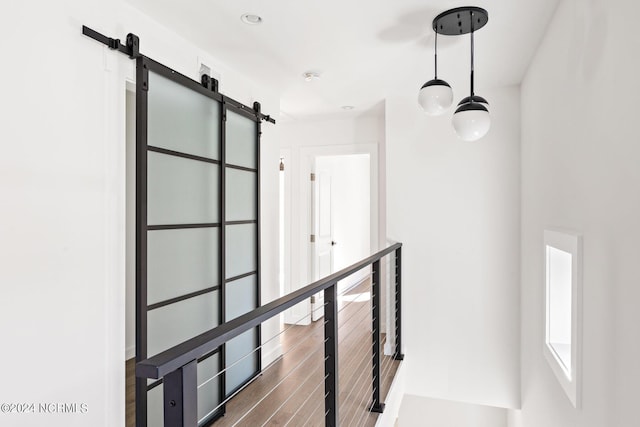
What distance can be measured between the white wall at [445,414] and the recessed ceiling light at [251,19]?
3.87 metres

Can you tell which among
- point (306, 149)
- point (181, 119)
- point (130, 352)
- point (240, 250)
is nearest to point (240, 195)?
point (240, 250)

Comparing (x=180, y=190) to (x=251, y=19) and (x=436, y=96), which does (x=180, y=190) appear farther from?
(x=436, y=96)

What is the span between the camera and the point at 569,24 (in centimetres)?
191

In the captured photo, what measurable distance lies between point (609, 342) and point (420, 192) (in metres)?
2.23

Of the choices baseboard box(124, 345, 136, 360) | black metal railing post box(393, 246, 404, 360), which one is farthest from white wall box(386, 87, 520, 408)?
baseboard box(124, 345, 136, 360)

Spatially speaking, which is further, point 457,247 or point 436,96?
point 457,247

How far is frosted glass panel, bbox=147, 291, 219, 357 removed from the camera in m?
2.14

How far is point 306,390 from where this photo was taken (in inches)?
117

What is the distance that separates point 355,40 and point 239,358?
2.34 m
